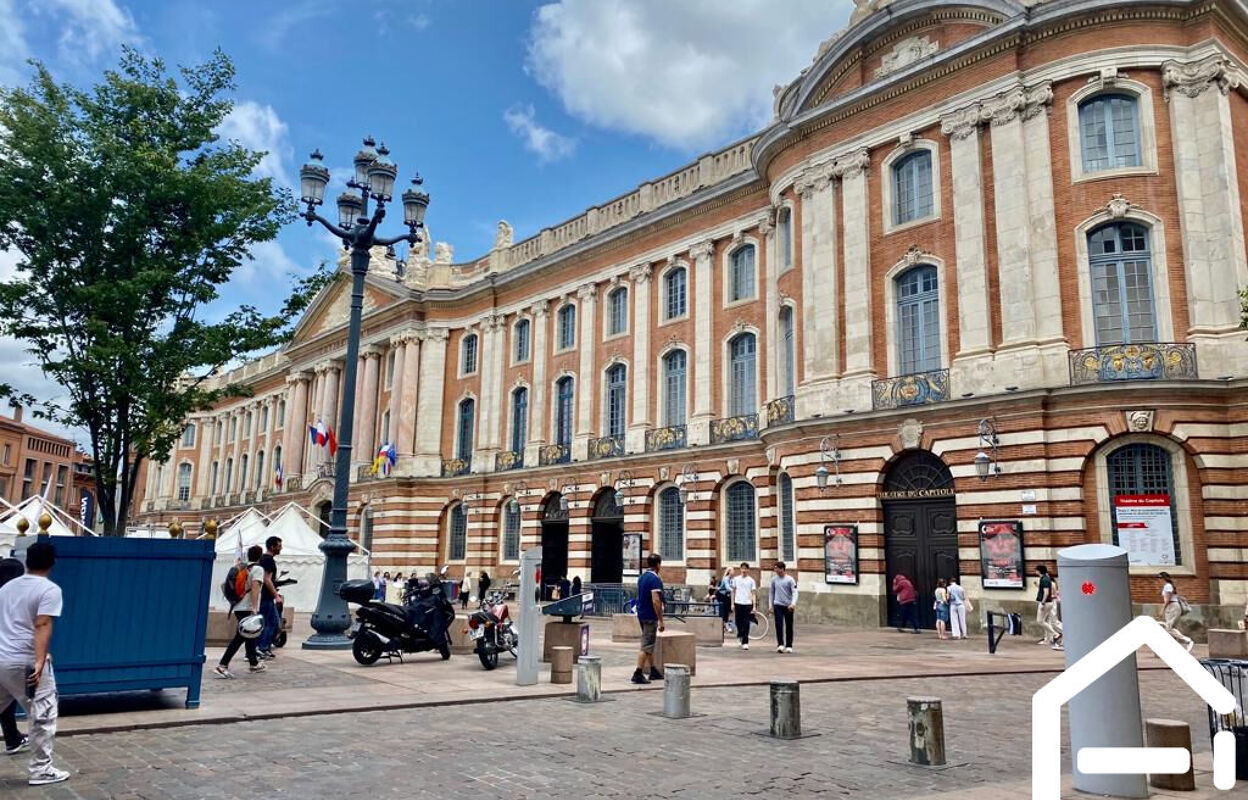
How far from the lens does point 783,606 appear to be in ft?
56.2

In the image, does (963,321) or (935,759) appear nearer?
(935,759)

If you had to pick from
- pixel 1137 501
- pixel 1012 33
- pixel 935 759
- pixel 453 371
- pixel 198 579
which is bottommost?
pixel 935 759

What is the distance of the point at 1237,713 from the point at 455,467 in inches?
1468

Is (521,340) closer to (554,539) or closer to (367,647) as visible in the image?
(554,539)

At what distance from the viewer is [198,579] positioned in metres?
9.67

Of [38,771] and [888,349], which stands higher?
[888,349]

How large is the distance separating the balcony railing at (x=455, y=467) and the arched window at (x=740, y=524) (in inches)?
597

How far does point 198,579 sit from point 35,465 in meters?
81.0

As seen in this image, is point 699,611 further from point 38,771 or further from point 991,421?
point 38,771

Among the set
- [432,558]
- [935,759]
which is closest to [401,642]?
[935,759]

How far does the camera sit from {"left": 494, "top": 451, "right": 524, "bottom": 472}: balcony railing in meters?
39.6

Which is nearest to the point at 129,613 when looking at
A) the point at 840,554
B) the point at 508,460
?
the point at 840,554

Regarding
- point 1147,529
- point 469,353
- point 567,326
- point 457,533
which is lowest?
point 1147,529

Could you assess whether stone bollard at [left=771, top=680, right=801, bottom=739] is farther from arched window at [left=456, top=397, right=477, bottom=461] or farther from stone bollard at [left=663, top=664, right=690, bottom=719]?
arched window at [left=456, top=397, right=477, bottom=461]
